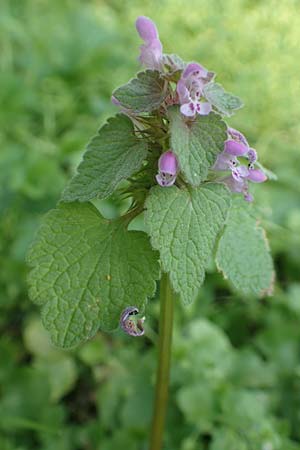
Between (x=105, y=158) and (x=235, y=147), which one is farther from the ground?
(x=235, y=147)

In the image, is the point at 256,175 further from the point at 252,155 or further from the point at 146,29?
the point at 146,29

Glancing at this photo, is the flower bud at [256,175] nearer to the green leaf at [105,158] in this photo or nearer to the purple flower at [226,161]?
the purple flower at [226,161]

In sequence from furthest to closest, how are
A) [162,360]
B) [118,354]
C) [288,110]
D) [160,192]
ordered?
[288,110]
[118,354]
[162,360]
[160,192]

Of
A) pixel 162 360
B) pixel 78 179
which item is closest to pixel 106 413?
pixel 162 360

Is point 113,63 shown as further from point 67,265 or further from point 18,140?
point 67,265

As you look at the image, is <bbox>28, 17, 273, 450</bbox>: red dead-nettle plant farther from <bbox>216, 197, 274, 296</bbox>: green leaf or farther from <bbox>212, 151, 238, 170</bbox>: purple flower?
<bbox>216, 197, 274, 296</bbox>: green leaf

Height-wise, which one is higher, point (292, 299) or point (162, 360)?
point (292, 299)

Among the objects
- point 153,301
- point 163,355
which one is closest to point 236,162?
point 163,355
